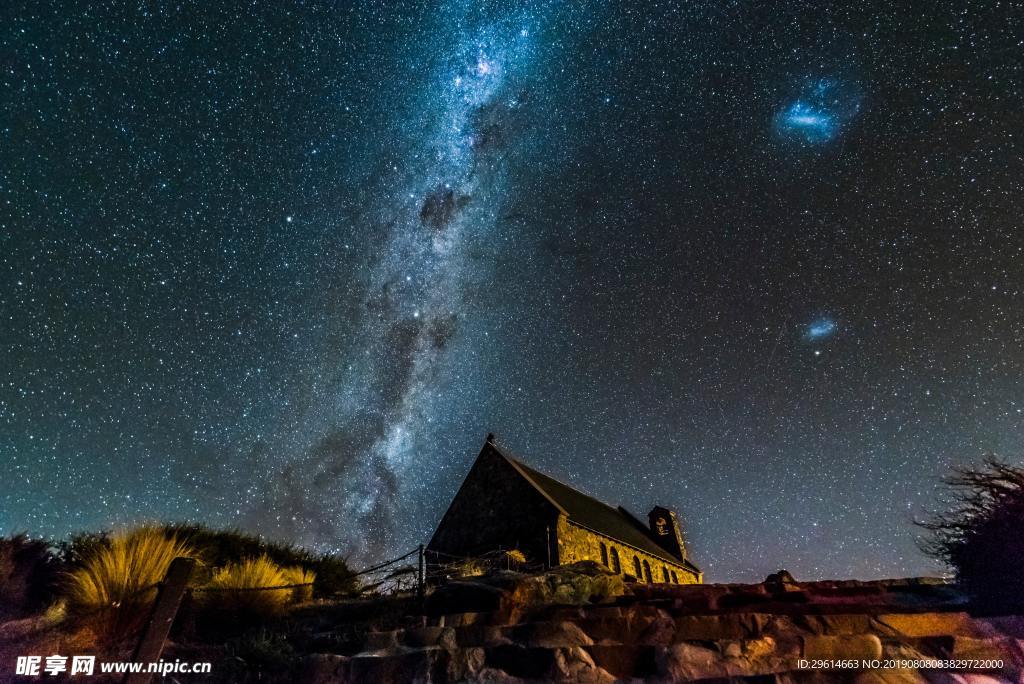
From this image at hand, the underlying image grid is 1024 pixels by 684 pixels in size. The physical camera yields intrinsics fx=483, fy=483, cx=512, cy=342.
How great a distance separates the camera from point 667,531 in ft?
131

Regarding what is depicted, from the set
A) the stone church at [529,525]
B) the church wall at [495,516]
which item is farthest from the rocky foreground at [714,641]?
the church wall at [495,516]

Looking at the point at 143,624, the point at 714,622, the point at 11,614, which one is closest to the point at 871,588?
the point at 714,622

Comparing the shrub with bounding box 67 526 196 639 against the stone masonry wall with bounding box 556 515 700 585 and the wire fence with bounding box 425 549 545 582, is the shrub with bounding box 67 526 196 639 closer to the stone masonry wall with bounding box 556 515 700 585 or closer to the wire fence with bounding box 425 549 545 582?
the wire fence with bounding box 425 549 545 582

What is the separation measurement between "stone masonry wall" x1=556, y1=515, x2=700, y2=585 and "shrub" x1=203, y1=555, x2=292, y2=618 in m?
11.7

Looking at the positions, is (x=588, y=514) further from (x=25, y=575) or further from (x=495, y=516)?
(x=25, y=575)

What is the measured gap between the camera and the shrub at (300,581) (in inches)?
472

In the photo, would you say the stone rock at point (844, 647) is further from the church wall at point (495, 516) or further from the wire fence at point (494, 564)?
the church wall at point (495, 516)

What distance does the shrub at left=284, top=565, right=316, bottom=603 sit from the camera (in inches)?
472

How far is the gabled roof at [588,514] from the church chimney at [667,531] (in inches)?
31.2

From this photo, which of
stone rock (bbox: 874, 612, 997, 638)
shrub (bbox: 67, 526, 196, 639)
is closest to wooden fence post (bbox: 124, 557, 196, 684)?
A: shrub (bbox: 67, 526, 196, 639)

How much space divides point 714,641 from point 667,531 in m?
38.1

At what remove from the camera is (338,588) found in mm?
14977

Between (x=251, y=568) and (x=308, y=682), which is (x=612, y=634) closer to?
(x=308, y=682)

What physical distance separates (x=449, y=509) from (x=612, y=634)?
75.7 feet
